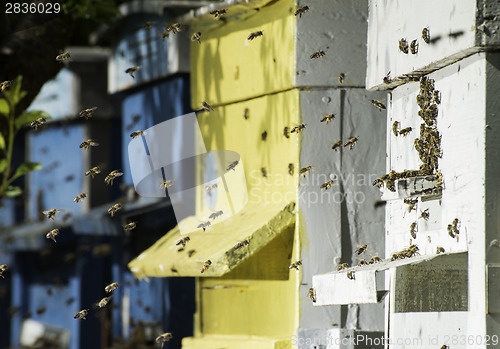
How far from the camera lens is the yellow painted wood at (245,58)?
7.33 metres

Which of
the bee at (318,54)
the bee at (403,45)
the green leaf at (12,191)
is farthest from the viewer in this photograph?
the green leaf at (12,191)

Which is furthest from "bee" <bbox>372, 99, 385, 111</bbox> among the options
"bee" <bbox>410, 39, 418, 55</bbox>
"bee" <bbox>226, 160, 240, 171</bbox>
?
"bee" <bbox>410, 39, 418, 55</bbox>

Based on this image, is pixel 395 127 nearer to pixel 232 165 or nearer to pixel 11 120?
pixel 232 165

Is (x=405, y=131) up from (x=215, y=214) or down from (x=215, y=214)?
up

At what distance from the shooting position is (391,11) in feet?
18.2

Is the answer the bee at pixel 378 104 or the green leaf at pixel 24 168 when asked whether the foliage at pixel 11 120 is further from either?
the bee at pixel 378 104

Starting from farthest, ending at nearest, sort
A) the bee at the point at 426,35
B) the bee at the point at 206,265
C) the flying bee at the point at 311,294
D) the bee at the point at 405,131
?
the flying bee at the point at 311,294 → the bee at the point at 206,265 → the bee at the point at 405,131 → the bee at the point at 426,35

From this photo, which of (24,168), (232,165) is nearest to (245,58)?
(232,165)

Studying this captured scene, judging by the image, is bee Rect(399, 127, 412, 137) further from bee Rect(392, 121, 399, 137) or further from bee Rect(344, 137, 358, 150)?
bee Rect(344, 137, 358, 150)

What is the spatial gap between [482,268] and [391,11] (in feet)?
6.38

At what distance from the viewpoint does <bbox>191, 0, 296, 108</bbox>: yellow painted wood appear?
7.33 meters

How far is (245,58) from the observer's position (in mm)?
7809

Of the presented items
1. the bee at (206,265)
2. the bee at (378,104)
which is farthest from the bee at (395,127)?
the bee at (206,265)

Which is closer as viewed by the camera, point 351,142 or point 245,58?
point 351,142
